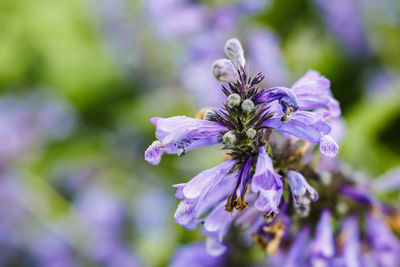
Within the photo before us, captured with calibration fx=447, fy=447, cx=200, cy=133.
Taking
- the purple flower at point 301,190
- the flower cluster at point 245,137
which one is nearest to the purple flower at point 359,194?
the flower cluster at point 245,137

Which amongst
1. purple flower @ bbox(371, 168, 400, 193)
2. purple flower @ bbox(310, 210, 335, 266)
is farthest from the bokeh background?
purple flower @ bbox(310, 210, 335, 266)

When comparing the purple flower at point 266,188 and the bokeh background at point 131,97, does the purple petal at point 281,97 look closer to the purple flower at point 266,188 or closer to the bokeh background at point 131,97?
the purple flower at point 266,188

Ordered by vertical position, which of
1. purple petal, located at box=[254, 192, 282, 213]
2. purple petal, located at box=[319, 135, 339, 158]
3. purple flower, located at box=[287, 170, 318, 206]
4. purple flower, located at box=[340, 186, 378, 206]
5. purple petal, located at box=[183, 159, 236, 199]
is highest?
purple petal, located at box=[319, 135, 339, 158]

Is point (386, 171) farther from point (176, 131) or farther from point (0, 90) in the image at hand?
point (0, 90)

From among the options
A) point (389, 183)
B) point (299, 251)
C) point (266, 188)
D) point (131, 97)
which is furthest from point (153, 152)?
point (131, 97)

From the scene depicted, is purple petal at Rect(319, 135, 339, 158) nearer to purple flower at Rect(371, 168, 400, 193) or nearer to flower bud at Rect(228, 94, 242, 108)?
flower bud at Rect(228, 94, 242, 108)

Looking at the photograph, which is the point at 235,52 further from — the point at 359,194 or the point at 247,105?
the point at 359,194
